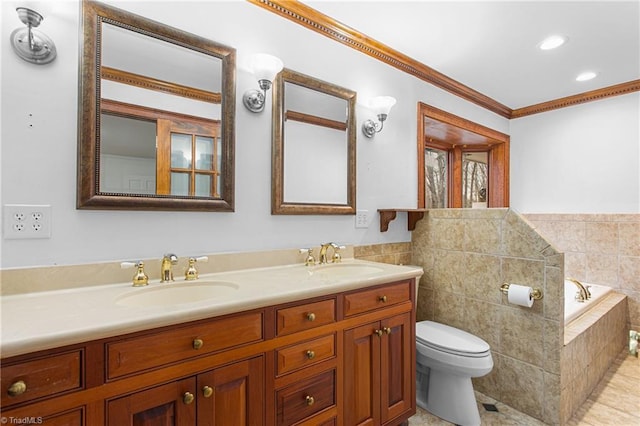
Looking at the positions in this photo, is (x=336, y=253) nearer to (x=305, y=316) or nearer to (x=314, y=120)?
(x=305, y=316)

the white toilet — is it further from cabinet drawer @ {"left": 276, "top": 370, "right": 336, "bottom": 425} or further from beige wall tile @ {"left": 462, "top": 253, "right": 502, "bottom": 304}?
cabinet drawer @ {"left": 276, "top": 370, "right": 336, "bottom": 425}

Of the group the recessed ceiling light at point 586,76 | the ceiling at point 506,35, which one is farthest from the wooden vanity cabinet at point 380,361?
the recessed ceiling light at point 586,76

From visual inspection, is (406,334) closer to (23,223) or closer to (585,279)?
(23,223)

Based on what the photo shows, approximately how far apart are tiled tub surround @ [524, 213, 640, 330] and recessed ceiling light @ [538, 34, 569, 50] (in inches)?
66.7

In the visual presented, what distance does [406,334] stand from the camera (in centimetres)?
168

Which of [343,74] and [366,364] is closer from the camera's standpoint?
[366,364]

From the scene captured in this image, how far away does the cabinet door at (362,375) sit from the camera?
4.61ft

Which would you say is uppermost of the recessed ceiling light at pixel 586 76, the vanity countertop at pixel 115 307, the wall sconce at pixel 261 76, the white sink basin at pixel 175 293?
the recessed ceiling light at pixel 586 76

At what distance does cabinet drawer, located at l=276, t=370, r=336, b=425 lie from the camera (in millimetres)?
1195

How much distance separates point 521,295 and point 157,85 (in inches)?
87.7

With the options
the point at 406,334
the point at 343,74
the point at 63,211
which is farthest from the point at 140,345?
the point at 343,74

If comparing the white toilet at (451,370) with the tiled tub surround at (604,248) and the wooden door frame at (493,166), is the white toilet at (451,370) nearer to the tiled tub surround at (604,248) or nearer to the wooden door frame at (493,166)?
the tiled tub surround at (604,248)

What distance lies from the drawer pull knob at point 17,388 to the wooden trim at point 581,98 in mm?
4334

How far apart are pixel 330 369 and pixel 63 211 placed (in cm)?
124
